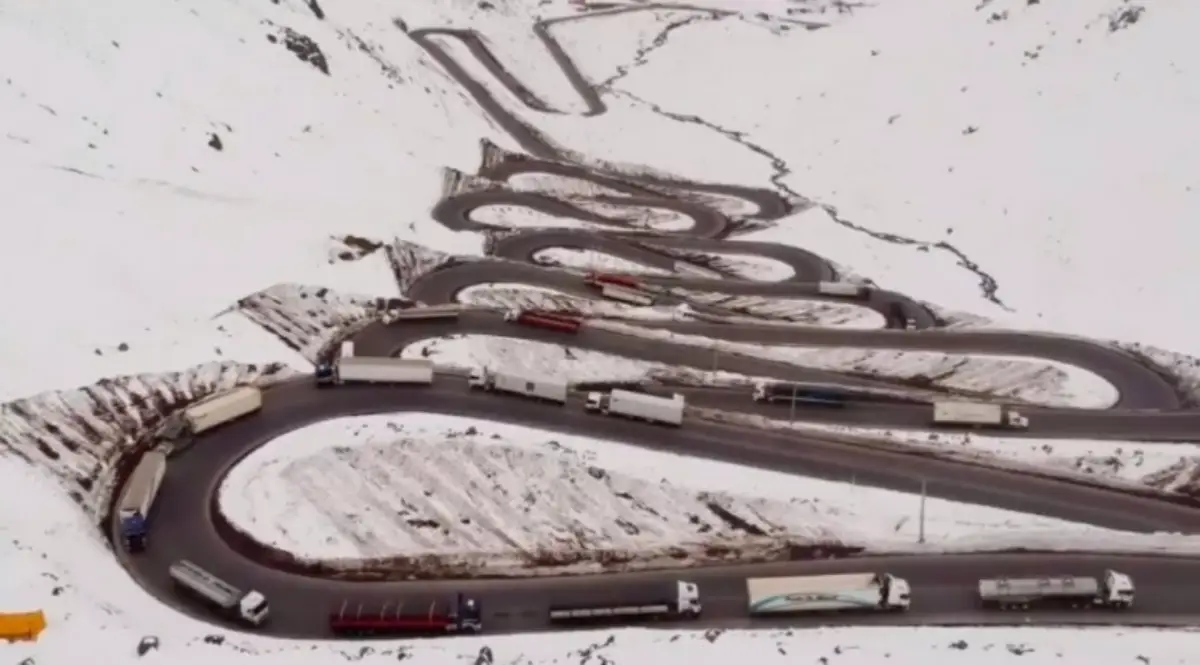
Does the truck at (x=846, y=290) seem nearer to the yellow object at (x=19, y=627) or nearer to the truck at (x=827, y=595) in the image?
the truck at (x=827, y=595)

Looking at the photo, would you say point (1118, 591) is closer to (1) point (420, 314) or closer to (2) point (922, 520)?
(2) point (922, 520)

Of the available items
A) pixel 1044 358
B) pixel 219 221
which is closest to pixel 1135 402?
pixel 1044 358

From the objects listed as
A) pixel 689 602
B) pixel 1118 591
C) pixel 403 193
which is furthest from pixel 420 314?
pixel 1118 591

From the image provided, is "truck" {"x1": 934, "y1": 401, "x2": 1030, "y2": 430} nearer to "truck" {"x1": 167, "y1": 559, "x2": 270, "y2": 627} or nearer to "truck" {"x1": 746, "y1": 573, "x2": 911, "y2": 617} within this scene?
"truck" {"x1": 746, "y1": 573, "x2": 911, "y2": 617}

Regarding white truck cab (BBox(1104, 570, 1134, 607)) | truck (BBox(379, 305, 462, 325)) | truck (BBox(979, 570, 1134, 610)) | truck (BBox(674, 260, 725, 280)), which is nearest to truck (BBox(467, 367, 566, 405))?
truck (BBox(379, 305, 462, 325))

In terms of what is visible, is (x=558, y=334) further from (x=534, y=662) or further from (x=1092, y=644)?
(x=1092, y=644)

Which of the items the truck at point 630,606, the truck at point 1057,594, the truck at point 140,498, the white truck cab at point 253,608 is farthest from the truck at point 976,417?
the truck at point 140,498

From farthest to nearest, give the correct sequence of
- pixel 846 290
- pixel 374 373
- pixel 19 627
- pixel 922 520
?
pixel 846 290 < pixel 374 373 < pixel 922 520 < pixel 19 627
